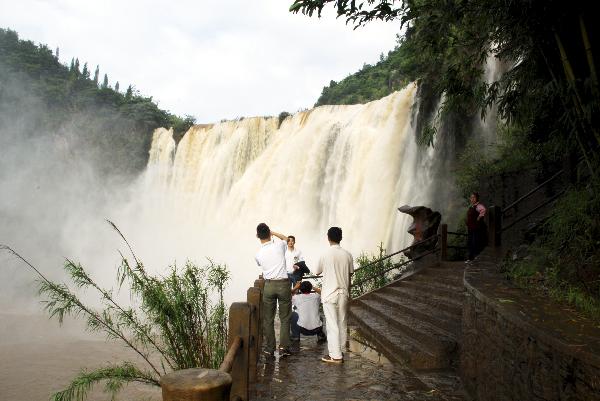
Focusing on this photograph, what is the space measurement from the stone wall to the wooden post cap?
196 cm

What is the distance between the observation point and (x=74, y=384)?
5.27 m

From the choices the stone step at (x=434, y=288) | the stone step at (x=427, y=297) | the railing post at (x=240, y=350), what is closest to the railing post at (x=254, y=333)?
the railing post at (x=240, y=350)

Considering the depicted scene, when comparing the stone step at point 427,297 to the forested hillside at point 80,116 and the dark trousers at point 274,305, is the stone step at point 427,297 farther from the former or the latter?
the forested hillside at point 80,116

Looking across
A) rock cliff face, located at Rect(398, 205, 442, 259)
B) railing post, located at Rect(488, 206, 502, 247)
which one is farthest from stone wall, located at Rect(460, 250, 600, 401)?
rock cliff face, located at Rect(398, 205, 442, 259)

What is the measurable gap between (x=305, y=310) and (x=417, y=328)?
1794 mm

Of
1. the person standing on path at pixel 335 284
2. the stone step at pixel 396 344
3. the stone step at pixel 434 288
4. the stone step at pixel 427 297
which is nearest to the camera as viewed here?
the person standing on path at pixel 335 284

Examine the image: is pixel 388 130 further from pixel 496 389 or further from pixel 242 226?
pixel 496 389

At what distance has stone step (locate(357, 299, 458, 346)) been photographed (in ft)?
20.4

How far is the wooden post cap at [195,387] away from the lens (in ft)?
5.50

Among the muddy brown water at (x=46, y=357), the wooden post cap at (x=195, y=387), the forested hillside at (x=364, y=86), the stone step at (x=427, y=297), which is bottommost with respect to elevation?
the muddy brown water at (x=46, y=357)

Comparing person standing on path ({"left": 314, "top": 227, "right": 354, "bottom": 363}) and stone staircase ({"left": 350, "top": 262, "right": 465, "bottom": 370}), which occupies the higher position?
person standing on path ({"left": 314, "top": 227, "right": 354, "bottom": 363})

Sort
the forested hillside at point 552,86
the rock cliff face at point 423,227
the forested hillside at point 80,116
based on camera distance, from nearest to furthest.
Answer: the forested hillside at point 552,86
the rock cliff face at point 423,227
the forested hillside at point 80,116

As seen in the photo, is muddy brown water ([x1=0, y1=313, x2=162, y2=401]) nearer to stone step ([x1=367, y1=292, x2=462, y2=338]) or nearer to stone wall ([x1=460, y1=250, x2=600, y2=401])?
stone step ([x1=367, y1=292, x2=462, y2=338])

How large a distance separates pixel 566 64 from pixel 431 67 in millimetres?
11857
